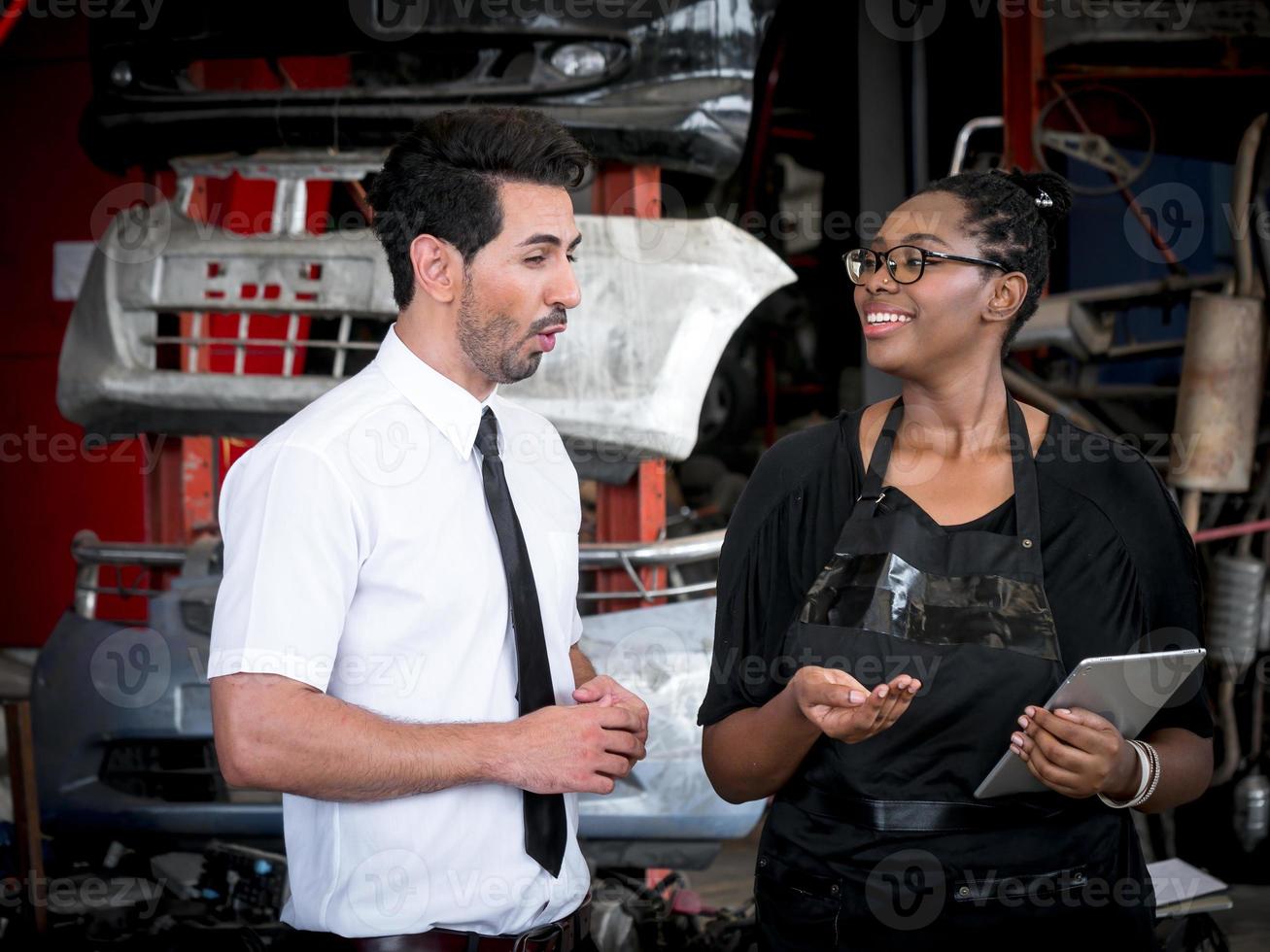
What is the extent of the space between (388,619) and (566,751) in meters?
0.29

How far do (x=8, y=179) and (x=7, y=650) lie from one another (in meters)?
2.37

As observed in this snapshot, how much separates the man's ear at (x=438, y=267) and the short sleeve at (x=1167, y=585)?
101 centimetres

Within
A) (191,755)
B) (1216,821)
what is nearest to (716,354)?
(191,755)

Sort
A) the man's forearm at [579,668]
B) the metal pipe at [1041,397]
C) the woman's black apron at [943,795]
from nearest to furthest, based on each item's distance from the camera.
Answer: the woman's black apron at [943,795] → the man's forearm at [579,668] → the metal pipe at [1041,397]

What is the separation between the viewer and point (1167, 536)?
1.76 meters

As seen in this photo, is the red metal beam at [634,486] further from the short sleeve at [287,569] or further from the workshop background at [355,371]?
the short sleeve at [287,569]

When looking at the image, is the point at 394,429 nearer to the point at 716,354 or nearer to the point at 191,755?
the point at 716,354

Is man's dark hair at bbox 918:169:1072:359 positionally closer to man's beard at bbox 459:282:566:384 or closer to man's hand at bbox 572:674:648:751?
man's beard at bbox 459:282:566:384

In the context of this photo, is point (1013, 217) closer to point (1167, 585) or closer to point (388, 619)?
point (1167, 585)

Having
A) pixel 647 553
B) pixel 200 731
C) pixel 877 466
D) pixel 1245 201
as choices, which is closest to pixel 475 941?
pixel 877 466

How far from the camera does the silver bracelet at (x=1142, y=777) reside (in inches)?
65.6

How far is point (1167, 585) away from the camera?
1.75 metres

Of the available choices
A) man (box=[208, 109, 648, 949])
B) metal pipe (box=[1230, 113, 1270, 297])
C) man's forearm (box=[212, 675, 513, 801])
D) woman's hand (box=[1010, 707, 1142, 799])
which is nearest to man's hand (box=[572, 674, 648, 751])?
man (box=[208, 109, 648, 949])

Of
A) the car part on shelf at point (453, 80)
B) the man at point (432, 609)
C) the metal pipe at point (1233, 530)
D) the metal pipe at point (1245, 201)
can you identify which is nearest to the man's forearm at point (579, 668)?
the man at point (432, 609)
